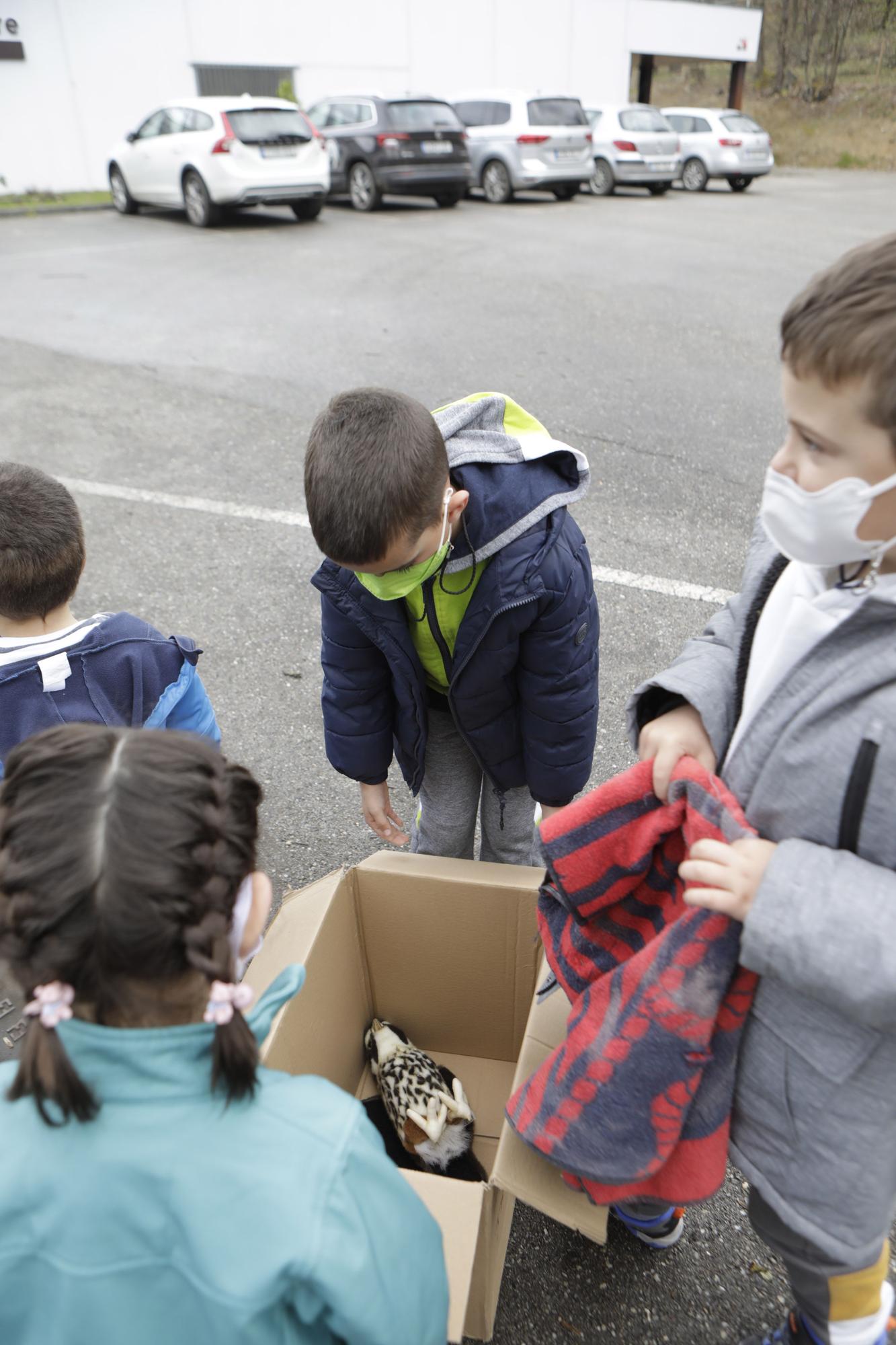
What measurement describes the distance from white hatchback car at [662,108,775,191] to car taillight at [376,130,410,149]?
6794 millimetres

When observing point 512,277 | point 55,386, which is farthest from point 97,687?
point 512,277

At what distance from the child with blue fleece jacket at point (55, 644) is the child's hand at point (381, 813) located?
1.82ft

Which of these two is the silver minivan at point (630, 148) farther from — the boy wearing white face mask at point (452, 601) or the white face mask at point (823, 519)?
the white face mask at point (823, 519)

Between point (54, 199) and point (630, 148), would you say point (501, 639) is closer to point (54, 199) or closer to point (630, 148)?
point (630, 148)

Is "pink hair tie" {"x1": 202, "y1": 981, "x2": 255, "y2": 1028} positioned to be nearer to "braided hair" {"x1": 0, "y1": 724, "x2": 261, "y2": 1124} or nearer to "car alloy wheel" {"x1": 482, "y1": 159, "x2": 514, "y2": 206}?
"braided hair" {"x1": 0, "y1": 724, "x2": 261, "y2": 1124}

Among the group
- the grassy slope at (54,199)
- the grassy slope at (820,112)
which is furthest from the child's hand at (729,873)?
the grassy slope at (820,112)

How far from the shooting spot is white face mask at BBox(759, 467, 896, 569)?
1.11m

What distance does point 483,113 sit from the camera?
48.7 feet

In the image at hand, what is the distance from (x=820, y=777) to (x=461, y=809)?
1.36 metres

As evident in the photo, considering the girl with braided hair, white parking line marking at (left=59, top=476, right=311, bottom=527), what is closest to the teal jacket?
the girl with braided hair

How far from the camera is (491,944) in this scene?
206 centimetres

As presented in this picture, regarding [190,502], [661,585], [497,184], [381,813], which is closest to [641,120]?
[497,184]

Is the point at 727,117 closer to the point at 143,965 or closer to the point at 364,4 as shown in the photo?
the point at 364,4

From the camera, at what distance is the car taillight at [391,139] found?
12906 millimetres
